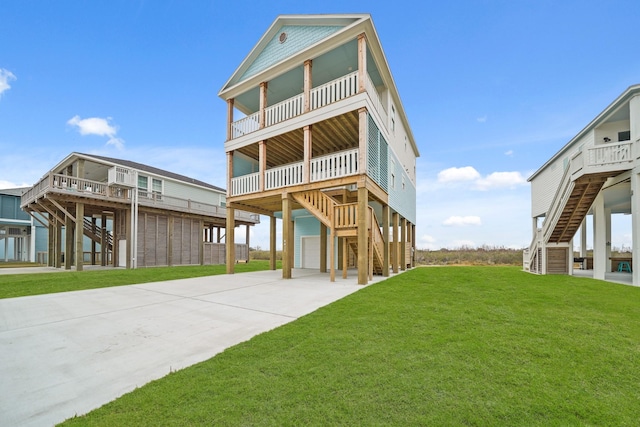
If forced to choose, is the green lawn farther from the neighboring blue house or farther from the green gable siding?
the neighboring blue house

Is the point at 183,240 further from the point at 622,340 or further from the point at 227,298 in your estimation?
the point at 622,340

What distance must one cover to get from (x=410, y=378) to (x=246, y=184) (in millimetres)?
11297

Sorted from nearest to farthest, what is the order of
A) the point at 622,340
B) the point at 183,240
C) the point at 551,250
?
1. the point at 622,340
2. the point at 551,250
3. the point at 183,240

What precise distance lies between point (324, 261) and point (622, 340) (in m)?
11.4

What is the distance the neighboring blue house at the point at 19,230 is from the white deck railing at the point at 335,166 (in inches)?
1150

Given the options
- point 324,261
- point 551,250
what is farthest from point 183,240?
point 551,250

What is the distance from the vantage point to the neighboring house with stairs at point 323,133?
9.66 m

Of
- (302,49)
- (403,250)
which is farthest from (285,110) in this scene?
(403,250)

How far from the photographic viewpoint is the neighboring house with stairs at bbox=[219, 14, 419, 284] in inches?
380

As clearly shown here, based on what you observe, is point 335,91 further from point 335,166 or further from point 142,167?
point 142,167

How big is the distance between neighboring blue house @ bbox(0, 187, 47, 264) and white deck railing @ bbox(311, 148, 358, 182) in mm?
29215

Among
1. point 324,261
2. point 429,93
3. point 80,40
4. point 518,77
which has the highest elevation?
point 80,40

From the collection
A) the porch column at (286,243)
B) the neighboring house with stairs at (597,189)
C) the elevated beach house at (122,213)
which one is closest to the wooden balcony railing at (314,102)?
the porch column at (286,243)

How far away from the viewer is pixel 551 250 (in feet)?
44.9
